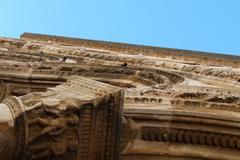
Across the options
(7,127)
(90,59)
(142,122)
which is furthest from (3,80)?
(90,59)

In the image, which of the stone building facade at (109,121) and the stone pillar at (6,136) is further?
the stone building facade at (109,121)

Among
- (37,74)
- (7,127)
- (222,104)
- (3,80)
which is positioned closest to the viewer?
(7,127)

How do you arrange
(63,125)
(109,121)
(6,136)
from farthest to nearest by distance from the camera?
(109,121)
(63,125)
(6,136)

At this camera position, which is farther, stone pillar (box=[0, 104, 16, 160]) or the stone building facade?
the stone building facade

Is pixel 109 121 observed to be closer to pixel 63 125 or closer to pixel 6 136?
pixel 63 125

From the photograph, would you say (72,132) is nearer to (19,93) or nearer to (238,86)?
(19,93)

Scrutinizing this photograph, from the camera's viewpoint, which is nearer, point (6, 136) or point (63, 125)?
point (6, 136)

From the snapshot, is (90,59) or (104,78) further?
(90,59)

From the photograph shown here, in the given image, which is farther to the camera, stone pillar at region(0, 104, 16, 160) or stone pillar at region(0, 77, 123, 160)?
stone pillar at region(0, 77, 123, 160)

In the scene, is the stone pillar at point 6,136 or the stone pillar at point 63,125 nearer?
the stone pillar at point 6,136

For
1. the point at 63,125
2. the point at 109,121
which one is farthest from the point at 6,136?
the point at 109,121

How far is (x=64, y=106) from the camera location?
577 centimetres

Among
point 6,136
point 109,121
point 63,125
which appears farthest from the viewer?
point 109,121

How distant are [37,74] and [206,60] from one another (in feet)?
34.8
